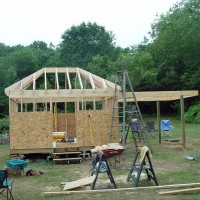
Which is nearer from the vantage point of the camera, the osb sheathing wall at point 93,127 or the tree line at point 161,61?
the osb sheathing wall at point 93,127

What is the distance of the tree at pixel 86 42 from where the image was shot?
4341 centimetres

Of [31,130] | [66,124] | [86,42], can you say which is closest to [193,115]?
[66,124]

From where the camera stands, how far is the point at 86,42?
45312 mm

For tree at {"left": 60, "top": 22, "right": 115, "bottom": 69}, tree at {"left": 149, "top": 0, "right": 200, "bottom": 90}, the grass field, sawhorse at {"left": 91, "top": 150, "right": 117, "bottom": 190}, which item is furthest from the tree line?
sawhorse at {"left": 91, "top": 150, "right": 117, "bottom": 190}

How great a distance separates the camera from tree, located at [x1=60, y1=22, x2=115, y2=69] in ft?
142

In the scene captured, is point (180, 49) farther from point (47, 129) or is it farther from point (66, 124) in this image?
point (47, 129)

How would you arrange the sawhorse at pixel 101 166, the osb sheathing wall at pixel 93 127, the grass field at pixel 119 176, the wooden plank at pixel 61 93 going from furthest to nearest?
the osb sheathing wall at pixel 93 127 < the wooden plank at pixel 61 93 < the sawhorse at pixel 101 166 < the grass field at pixel 119 176

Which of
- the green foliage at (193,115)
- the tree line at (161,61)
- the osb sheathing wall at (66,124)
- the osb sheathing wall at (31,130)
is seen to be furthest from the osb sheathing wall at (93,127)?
the tree line at (161,61)

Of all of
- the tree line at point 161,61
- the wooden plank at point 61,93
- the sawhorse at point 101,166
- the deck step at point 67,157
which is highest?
the tree line at point 161,61

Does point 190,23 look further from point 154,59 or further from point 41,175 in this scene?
point 41,175

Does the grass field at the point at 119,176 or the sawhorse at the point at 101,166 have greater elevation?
the sawhorse at the point at 101,166

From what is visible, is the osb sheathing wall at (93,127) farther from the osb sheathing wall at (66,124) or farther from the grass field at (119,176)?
the osb sheathing wall at (66,124)

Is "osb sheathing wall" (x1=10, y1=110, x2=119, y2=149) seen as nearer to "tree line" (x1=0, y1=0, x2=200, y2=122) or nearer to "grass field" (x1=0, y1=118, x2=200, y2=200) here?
"grass field" (x1=0, y1=118, x2=200, y2=200)

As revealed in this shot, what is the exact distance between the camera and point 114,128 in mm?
13430
